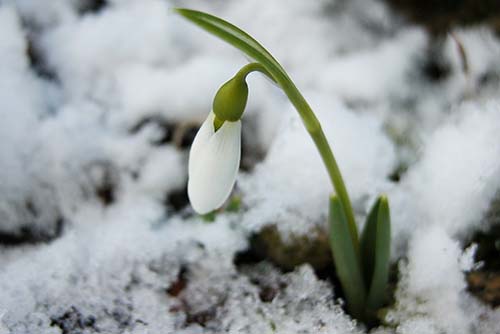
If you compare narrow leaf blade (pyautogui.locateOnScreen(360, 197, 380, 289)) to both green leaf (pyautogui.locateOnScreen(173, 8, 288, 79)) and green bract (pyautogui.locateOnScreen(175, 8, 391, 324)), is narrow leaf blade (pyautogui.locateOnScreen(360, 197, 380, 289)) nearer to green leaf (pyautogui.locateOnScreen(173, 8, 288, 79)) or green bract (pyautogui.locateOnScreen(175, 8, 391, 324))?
green bract (pyautogui.locateOnScreen(175, 8, 391, 324))

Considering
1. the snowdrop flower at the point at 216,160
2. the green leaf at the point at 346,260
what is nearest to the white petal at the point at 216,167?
the snowdrop flower at the point at 216,160

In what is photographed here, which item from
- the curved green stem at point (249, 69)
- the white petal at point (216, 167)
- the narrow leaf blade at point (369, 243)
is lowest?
the narrow leaf blade at point (369, 243)

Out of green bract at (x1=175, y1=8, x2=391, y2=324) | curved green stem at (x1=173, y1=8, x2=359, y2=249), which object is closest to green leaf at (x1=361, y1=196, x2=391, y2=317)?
green bract at (x1=175, y1=8, x2=391, y2=324)

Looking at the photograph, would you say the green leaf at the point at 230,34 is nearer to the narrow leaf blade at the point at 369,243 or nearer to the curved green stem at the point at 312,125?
the curved green stem at the point at 312,125

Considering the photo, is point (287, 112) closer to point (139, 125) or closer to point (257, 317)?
point (139, 125)

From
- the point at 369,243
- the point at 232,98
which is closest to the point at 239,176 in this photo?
the point at 369,243

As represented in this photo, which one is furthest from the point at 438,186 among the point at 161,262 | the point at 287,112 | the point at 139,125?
the point at 139,125
